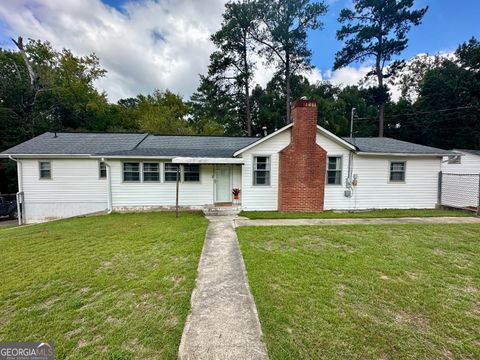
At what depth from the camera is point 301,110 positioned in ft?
Result: 32.2

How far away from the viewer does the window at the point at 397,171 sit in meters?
10.9

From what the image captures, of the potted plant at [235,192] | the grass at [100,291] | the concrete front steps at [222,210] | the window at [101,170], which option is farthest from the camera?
the window at [101,170]

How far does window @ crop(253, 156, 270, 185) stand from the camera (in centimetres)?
1025

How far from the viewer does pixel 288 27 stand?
20.7m

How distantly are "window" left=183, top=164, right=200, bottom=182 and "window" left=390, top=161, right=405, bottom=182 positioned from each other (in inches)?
379

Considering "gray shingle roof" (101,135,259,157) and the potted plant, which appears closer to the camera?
the potted plant

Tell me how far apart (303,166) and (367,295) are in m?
7.02

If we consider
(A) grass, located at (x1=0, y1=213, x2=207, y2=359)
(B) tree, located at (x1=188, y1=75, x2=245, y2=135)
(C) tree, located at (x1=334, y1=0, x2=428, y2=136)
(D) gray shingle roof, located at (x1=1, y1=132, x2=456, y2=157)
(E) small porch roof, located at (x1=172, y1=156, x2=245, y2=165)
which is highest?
(C) tree, located at (x1=334, y1=0, x2=428, y2=136)

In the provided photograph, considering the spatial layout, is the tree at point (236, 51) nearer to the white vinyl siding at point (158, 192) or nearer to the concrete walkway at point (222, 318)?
the white vinyl siding at point (158, 192)

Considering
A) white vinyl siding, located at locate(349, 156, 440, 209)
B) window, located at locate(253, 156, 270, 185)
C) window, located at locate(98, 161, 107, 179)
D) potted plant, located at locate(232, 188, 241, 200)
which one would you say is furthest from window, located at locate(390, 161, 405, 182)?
window, located at locate(98, 161, 107, 179)

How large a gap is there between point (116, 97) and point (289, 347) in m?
39.1

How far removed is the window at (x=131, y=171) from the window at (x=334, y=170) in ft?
29.9

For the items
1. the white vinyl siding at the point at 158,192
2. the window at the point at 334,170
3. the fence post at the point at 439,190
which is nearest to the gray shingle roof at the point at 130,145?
the white vinyl siding at the point at 158,192

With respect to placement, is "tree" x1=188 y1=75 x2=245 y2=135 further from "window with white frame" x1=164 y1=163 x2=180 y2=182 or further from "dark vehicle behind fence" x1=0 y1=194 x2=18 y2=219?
"dark vehicle behind fence" x1=0 y1=194 x2=18 y2=219
